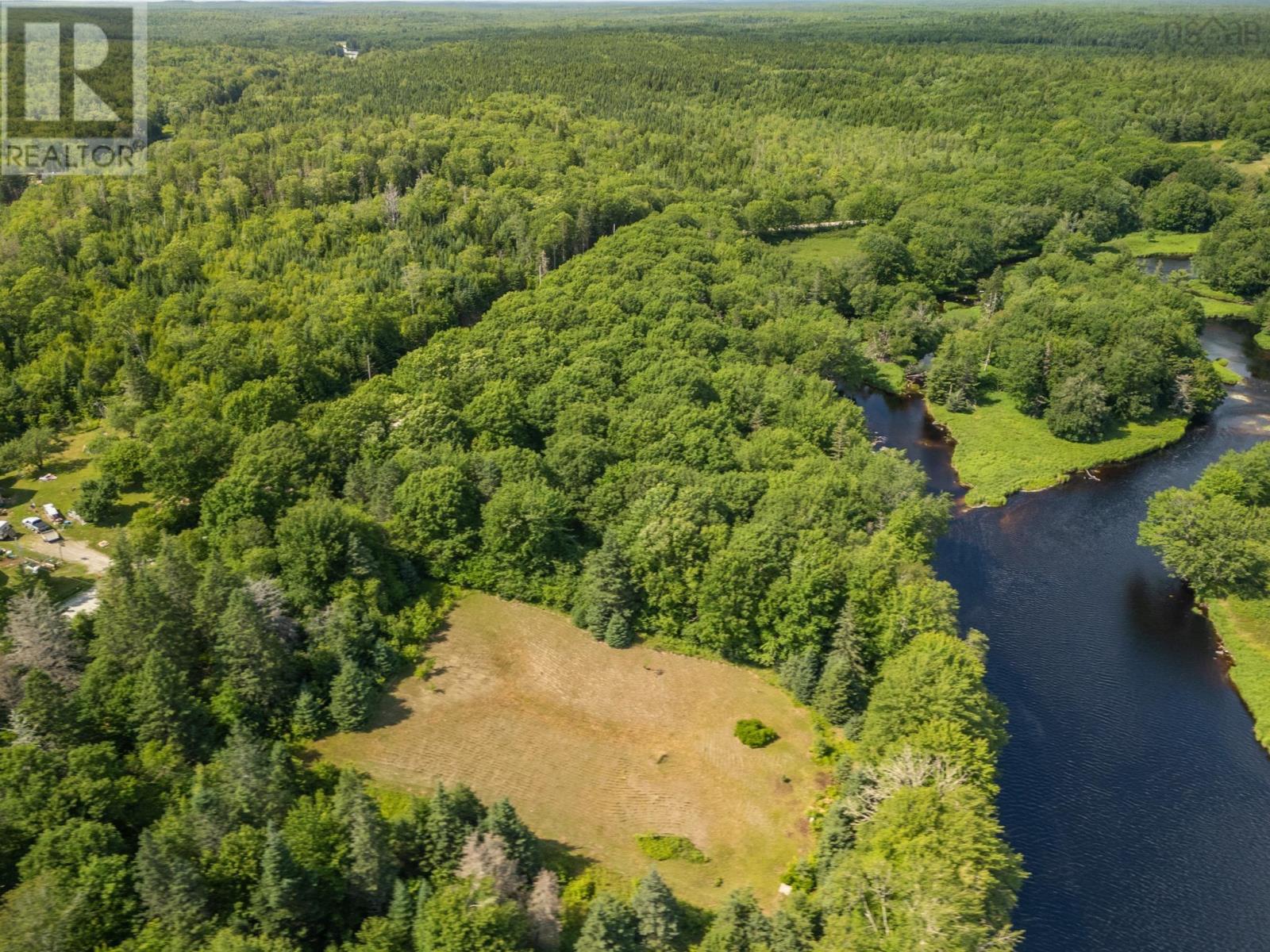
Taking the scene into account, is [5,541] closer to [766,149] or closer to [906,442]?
[906,442]

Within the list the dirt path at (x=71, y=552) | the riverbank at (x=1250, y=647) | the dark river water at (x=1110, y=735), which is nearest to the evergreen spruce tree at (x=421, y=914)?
the dark river water at (x=1110, y=735)

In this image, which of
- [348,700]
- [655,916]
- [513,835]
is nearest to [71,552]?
[348,700]

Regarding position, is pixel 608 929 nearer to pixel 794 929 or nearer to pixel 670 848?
pixel 794 929

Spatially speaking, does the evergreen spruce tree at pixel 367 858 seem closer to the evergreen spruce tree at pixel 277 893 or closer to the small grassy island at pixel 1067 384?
the evergreen spruce tree at pixel 277 893

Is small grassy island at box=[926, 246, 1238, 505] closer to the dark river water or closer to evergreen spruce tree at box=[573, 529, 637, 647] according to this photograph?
the dark river water

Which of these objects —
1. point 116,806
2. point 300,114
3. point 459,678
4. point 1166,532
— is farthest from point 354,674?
point 300,114
